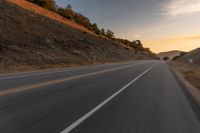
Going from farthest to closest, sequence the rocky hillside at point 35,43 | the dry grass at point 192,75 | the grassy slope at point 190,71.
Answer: the rocky hillside at point 35,43
the grassy slope at point 190,71
the dry grass at point 192,75

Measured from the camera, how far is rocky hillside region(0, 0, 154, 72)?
39312 mm

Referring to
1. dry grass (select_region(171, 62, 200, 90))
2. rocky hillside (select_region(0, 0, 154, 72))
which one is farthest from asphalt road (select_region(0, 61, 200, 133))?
rocky hillside (select_region(0, 0, 154, 72))

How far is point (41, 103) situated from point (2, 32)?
38.9 m

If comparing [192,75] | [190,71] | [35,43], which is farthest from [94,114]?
[35,43]

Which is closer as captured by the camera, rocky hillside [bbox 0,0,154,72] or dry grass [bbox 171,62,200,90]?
dry grass [bbox 171,62,200,90]

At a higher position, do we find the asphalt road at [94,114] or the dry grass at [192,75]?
the asphalt road at [94,114]

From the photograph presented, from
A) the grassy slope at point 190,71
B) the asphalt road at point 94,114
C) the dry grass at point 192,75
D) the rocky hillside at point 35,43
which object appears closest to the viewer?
the asphalt road at point 94,114

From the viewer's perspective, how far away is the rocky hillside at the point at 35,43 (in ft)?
129

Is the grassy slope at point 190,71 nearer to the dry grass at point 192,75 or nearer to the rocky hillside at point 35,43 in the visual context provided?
the dry grass at point 192,75

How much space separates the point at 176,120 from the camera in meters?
7.88

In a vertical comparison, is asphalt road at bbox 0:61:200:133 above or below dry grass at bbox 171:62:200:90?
above

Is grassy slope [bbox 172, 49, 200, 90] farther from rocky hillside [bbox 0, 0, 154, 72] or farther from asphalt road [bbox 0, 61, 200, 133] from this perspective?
rocky hillside [bbox 0, 0, 154, 72]

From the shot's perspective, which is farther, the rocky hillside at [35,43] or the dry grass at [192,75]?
the rocky hillside at [35,43]

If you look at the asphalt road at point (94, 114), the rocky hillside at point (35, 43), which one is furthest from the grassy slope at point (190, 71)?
the rocky hillside at point (35, 43)
